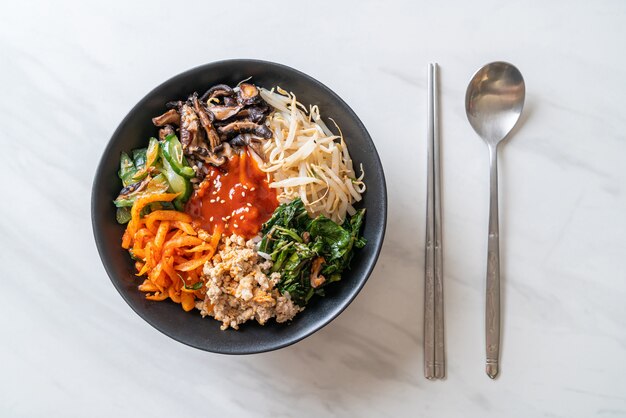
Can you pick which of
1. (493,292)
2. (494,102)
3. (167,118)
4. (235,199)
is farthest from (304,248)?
(494,102)

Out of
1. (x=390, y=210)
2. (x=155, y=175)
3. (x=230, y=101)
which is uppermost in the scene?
(x=230, y=101)

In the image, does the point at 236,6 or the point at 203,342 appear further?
the point at 236,6

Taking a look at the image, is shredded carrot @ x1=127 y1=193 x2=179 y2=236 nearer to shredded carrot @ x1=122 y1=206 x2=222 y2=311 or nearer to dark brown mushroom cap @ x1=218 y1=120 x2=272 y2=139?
shredded carrot @ x1=122 y1=206 x2=222 y2=311

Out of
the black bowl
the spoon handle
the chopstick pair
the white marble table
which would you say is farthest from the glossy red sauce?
the spoon handle

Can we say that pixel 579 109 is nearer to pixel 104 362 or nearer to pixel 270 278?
pixel 270 278

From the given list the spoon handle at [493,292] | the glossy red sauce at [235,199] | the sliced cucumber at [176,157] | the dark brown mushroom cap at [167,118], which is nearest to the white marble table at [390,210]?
the spoon handle at [493,292]

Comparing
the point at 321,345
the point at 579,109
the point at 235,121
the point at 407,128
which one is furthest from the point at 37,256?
the point at 579,109

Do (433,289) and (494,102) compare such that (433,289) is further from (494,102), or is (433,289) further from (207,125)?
(207,125)
